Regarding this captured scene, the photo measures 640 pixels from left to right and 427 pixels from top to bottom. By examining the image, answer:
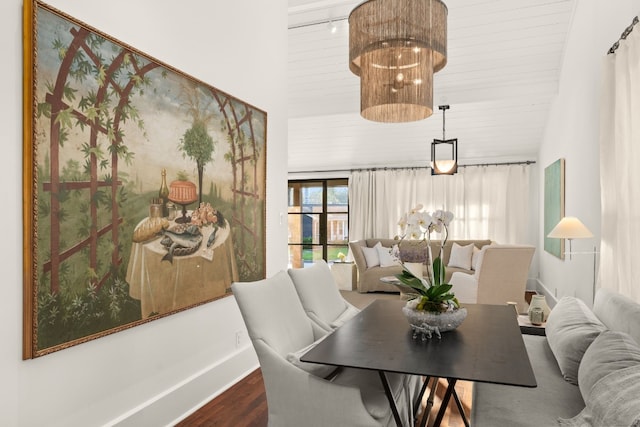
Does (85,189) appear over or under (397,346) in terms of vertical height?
over

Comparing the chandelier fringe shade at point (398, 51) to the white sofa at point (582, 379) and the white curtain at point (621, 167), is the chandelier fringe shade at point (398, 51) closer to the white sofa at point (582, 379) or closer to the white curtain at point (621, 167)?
the white curtain at point (621, 167)

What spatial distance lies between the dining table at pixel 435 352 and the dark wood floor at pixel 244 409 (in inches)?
28.8

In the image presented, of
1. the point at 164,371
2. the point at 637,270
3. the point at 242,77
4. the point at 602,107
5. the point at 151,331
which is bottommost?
the point at 164,371

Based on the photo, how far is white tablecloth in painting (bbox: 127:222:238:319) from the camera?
88.4 inches

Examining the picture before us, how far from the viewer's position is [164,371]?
242cm

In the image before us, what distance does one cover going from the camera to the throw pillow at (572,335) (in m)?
1.93

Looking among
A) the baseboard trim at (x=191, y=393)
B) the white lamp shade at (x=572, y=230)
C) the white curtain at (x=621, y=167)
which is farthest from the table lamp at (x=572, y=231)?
the baseboard trim at (x=191, y=393)

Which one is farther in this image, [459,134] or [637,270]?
[459,134]

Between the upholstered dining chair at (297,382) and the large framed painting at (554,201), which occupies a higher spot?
the large framed painting at (554,201)

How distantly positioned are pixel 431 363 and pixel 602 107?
7.00ft

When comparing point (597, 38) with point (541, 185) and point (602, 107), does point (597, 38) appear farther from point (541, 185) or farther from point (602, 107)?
point (541, 185)

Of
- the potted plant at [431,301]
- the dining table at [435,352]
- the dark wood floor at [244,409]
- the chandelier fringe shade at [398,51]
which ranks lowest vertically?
the dark wood floor at [244,409]

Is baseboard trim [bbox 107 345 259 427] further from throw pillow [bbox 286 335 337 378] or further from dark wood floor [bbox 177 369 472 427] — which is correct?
throw pillow [bbox 286 335 337 378]

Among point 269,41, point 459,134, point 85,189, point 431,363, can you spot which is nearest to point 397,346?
point 431,363
